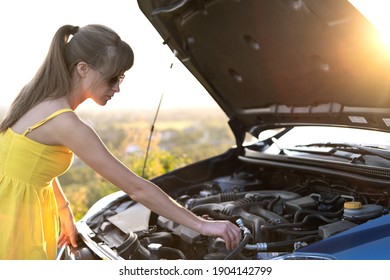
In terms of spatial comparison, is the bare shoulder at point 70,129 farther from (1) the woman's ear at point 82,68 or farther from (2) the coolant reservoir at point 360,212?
(2) the coolant reservoir at point 360,212

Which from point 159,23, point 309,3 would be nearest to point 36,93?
point 159,23

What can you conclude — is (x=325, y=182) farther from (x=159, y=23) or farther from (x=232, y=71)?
(x=159, y=23)

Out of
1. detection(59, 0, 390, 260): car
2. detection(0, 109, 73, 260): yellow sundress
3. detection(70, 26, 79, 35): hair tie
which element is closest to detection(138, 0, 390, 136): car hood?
detection(59, 0, 390, 260): car

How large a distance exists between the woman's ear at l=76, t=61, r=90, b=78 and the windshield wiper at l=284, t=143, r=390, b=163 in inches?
56.0

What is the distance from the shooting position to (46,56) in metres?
2.04

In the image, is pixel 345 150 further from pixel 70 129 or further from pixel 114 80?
pixel 70 129

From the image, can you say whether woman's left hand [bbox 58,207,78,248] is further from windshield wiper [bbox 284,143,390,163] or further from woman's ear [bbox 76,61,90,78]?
windshield wiper [bbox 284,143,390,163]

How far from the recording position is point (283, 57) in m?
2.64

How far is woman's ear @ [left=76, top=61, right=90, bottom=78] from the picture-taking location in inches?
77.4

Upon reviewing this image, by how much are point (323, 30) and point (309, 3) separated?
21 cm

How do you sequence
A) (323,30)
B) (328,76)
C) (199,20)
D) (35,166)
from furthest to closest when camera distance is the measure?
(199,20) → (328,76) → (323,30) → (35,166)

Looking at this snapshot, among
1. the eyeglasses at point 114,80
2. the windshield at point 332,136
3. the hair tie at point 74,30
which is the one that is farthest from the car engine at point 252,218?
the hair tie at point 74,30

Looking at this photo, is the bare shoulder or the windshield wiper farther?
the windshield wiper

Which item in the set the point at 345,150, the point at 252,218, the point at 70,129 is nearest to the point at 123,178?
the point at 70,129
